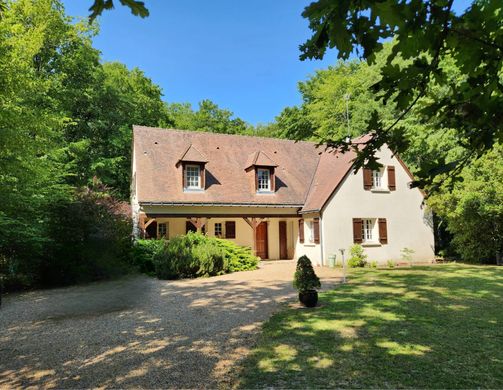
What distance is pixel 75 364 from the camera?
18.1 feet

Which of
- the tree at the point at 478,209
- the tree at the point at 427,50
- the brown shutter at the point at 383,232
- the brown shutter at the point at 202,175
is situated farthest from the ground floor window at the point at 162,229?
the tree at the point at 427,50

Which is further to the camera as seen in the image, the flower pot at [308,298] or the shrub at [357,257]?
the shrub at [357,257]

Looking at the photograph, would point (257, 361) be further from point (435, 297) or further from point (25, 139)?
point (25, 139)

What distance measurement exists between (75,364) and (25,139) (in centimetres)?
643

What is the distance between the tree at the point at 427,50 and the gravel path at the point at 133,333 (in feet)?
12.7

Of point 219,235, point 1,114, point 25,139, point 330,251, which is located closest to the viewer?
point 1,114

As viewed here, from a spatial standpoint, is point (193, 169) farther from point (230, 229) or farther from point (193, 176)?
point (230, 229)

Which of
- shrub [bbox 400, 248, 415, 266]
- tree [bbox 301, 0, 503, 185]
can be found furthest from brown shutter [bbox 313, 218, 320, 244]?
tree [bbox 301, 0, 503, 185]

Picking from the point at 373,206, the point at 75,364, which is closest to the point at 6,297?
the point at 75,364

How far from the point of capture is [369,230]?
20.2 m

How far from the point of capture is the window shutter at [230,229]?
71.4 ft

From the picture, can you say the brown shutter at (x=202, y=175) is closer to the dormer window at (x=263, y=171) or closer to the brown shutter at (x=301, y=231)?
the dormer window at (x=263, y=171)

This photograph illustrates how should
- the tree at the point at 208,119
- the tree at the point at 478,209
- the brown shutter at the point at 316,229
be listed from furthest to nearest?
1. the tree at the point at 208,119
2. the brown shutter at the point at 316,229
3. the tree at the point at 478,209

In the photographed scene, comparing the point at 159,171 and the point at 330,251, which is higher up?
the point at 159,171
